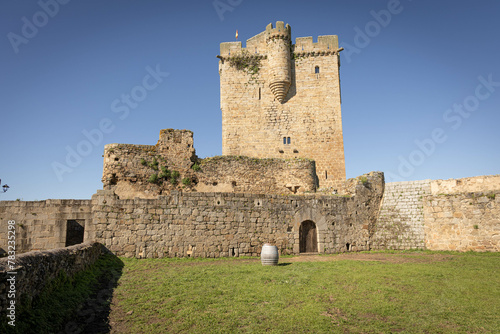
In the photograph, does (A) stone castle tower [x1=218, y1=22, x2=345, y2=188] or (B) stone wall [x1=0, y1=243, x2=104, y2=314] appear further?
(A) stone castle tower [x1=218, y1=22, x2=345, y2=188]

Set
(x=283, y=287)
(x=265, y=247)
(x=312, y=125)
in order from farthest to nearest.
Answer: (x=312, y=125) → (x=265, y=247) → (x=283, y=287)

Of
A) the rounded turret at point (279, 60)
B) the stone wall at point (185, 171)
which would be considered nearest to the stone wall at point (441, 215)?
the stone wall at point (185, 171)

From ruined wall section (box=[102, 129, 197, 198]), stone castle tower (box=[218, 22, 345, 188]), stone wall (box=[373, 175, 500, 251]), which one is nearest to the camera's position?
stone wall (box=[373, 175, 500, 251])

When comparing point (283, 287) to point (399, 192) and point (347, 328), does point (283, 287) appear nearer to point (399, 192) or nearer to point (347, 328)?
point (347, 328)

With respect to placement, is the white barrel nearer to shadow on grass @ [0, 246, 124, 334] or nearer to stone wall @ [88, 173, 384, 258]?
stone wall @ [88, 173, 384, 258]

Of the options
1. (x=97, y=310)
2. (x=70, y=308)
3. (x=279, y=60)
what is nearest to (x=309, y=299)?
(x=97, y=310)

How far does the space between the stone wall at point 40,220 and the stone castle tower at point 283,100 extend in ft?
47.0

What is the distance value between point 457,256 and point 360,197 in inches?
201

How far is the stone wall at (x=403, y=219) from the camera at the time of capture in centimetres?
1747

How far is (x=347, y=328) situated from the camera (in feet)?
20.4

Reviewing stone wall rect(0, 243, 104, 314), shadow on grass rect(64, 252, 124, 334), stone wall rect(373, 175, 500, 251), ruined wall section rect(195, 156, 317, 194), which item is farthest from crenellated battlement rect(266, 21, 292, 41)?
stone wall rect(0, 243, 104, 314)

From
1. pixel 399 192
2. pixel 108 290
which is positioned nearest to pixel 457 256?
pixel 399 192

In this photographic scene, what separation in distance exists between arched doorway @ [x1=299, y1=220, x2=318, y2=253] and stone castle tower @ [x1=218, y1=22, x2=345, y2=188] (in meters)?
9.45

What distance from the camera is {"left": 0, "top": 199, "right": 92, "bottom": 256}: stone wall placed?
43.5 ft
